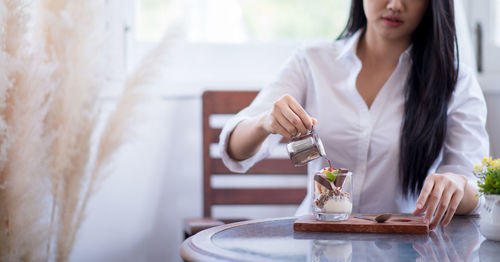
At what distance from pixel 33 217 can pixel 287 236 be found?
2.35 feet

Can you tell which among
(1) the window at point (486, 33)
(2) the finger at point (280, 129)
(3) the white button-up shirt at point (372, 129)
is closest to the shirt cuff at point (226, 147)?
(3) the white button-up shirt at point (372, 129)

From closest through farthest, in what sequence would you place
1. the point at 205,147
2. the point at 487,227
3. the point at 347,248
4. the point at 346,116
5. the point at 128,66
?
the point at 347,248, the point at 487,227, the point at 346,116, the point at 205,147, the point at 128,66

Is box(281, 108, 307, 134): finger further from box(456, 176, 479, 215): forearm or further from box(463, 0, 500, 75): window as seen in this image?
box(463, 0, 500, 75): window

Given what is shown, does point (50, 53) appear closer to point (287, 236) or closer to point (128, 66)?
point (128, 66)

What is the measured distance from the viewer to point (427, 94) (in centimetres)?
150

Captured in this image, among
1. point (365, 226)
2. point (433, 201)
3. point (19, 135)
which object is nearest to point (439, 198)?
point (433, 201)

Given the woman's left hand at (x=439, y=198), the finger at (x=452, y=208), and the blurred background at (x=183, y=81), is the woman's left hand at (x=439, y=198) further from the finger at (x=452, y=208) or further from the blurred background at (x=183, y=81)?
the blurred background at (x=183, y=81)

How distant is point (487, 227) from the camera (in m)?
0.99

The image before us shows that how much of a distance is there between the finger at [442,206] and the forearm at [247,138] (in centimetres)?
42

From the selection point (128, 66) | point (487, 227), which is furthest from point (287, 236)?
point (128, 66)

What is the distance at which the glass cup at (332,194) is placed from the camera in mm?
1036

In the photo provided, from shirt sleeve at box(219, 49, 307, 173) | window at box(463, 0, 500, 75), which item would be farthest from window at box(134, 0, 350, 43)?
shirt sleeve at box(219, 49, 307, 173)

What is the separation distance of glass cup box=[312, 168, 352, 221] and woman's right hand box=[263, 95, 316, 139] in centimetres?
9

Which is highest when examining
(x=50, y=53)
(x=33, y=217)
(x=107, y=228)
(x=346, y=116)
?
(x=50, y=53)
